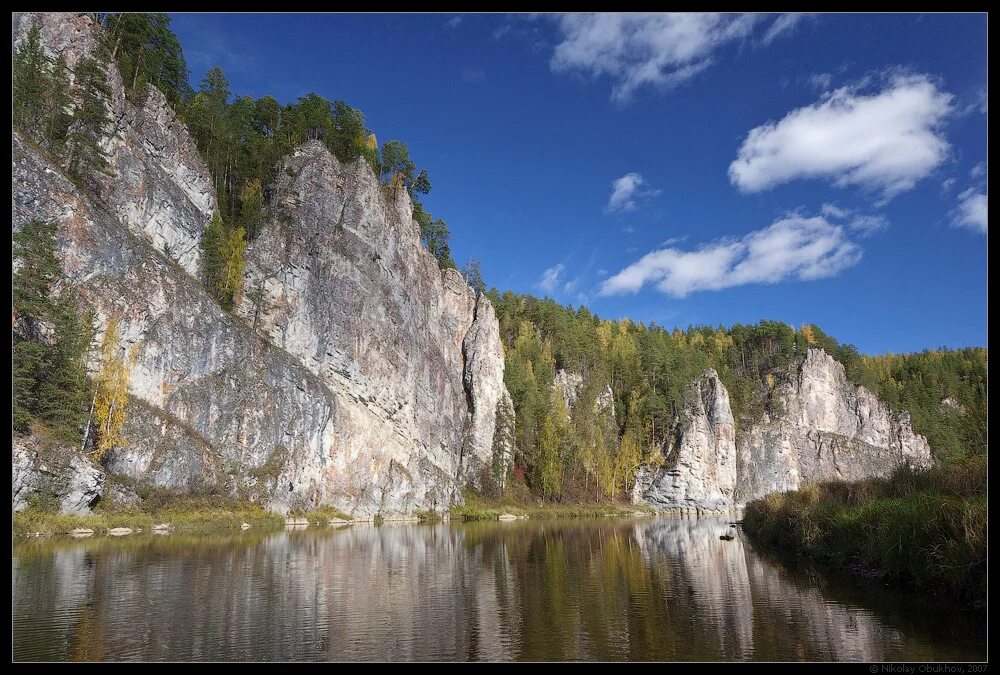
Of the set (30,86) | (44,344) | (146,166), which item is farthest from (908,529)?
(30,86)

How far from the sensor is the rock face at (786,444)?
10656 centimetres

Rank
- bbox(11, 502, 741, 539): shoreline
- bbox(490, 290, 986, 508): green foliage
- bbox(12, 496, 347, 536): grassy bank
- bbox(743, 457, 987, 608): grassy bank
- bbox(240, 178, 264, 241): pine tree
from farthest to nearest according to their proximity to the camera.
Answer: bbox(490, 290, 986, 508): green foliage, bbox(240, 178, 264, 241): pine tree, bbox(11, 502, 741, 539): shoreline, bbox(12, 496, 347, 536): grassy bank, bbox(743, 457, 987, 608): grassy bank

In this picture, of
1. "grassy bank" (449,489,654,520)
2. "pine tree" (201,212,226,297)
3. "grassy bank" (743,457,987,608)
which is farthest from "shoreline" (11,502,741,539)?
"grassy bank" (743,457,987,608)

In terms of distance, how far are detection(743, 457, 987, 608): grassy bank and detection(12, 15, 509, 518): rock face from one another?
45.6 meters

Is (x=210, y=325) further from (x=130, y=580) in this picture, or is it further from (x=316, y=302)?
(x=130, y=580)

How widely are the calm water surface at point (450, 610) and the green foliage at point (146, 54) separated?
55495 mm

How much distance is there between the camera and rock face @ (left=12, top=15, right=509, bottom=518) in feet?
162

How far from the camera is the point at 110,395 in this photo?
45531 mm

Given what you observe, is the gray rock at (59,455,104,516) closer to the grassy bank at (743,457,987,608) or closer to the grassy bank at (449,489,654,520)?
the grassy bank at (449,489,654,520)

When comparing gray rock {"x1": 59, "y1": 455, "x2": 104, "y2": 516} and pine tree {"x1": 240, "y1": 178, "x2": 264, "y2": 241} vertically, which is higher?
pine tree {"x1": 240, "y1": 178, "x2": 264, "y2": 241}

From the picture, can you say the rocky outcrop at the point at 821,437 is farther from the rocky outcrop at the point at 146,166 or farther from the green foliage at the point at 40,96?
the green foliage at the point at 40,96

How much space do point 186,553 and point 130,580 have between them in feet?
28.8

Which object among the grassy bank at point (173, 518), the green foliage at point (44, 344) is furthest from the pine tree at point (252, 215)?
the grassy bank at point (173, 518)

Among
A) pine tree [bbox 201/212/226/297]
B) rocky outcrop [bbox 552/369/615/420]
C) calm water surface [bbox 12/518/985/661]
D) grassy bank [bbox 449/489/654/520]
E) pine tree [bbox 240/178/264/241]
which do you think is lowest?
grassy bank [bbox 449/489/654/520]
